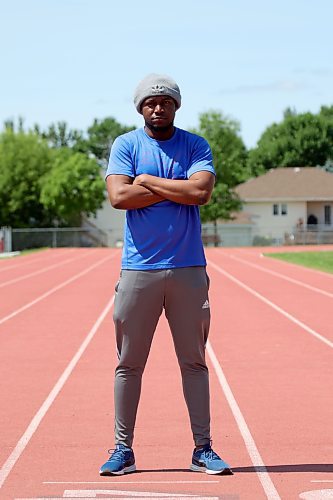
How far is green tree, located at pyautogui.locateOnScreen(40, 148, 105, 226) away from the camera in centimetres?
7231

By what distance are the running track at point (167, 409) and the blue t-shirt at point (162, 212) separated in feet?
3.90

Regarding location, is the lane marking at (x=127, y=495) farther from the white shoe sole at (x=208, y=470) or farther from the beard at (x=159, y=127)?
the beard at (x=159, y=127)

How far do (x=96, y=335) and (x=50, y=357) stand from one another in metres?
2.31

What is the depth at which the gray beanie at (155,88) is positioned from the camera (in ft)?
18.6

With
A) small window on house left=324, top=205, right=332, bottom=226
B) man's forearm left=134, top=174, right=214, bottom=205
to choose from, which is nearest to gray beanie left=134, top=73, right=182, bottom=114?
man's forearm left=134, top=174, right=214, bottom=205

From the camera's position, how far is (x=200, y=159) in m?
5.82

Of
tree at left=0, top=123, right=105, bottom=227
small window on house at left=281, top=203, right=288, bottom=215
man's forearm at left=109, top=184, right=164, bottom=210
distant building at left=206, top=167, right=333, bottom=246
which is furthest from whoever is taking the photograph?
small window on house at left=281, top=203, right=288, bottom=215

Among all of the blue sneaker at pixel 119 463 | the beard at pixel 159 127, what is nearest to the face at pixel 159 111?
the beard at pixel 159 127

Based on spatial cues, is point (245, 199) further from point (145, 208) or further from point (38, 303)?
point (145, 208)

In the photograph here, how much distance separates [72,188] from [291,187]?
672 inches

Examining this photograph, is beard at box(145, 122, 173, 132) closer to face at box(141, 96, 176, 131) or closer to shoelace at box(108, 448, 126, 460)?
face at box(141, 96, 176, 131)

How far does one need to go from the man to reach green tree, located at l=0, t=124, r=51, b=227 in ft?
225

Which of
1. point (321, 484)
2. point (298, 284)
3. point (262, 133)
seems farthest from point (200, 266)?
point (262, 133)

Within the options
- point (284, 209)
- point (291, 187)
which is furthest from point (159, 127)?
point (291, 187)
